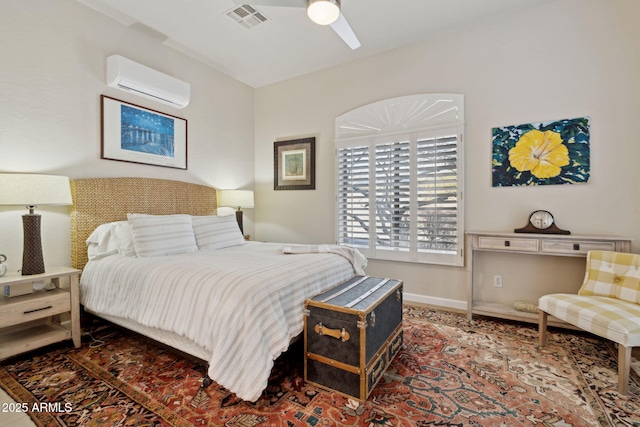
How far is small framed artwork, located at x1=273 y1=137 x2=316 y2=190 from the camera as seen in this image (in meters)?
4.33

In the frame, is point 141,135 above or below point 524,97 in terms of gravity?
below

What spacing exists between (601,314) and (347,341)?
67.8 inches

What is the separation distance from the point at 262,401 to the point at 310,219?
282 centimetres

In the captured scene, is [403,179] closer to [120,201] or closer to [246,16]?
[246,16]

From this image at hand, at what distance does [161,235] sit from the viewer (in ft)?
8.96

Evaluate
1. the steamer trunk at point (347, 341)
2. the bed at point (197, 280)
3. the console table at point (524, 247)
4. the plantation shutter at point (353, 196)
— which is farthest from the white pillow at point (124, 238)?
the console table at point (524, 247)

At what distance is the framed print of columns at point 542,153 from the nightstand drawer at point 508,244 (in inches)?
23.8

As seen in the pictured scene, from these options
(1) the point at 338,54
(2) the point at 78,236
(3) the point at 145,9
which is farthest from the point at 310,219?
(3) the point at 145,9

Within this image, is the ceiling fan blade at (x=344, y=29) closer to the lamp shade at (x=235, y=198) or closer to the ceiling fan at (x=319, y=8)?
the ceiling fan at (x=319, y=8)

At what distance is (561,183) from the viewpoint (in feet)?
9.32

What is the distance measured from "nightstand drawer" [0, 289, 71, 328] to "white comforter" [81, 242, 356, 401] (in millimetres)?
221

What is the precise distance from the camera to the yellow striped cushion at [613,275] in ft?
7.30

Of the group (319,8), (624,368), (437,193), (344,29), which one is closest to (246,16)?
(344,29)

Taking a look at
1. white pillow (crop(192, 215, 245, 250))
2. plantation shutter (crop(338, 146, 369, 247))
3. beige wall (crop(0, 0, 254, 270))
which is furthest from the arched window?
beige wall (crop(0, 0, 254, 270))
